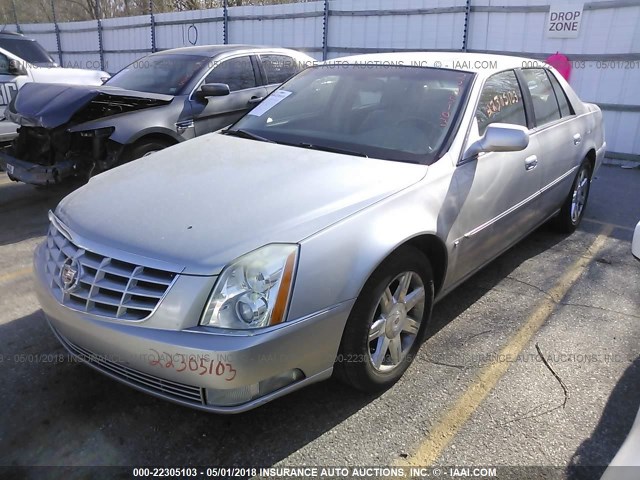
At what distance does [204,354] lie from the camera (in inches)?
79.9

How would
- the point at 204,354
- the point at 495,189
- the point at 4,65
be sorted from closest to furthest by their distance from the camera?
the point at 204,354, the point at 495,189, the point at 4,65

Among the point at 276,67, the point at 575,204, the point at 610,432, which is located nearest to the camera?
the point at 610,432

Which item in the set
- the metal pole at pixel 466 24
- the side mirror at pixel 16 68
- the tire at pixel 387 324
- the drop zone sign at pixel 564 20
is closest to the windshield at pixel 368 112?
the tire at pixel 387 324

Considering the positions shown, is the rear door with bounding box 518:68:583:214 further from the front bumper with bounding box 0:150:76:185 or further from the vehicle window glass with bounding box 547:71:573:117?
Result: the front bumper with bounding box 0:150:76:185

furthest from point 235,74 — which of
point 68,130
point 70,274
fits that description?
point 70,274

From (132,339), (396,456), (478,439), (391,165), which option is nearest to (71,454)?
(132,339)

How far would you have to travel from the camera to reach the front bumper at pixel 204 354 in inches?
80.6

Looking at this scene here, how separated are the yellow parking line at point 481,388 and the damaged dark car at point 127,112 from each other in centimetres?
377

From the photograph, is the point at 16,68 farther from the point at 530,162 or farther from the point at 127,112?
the point at 530,162

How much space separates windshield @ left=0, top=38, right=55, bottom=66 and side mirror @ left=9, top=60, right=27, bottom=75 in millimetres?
2030

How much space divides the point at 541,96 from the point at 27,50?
8.98m

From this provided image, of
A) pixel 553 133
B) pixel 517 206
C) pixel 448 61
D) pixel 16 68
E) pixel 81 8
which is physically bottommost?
pixel 517 206

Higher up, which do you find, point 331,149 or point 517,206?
point 331,149

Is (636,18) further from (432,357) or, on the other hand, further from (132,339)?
(132,339)
